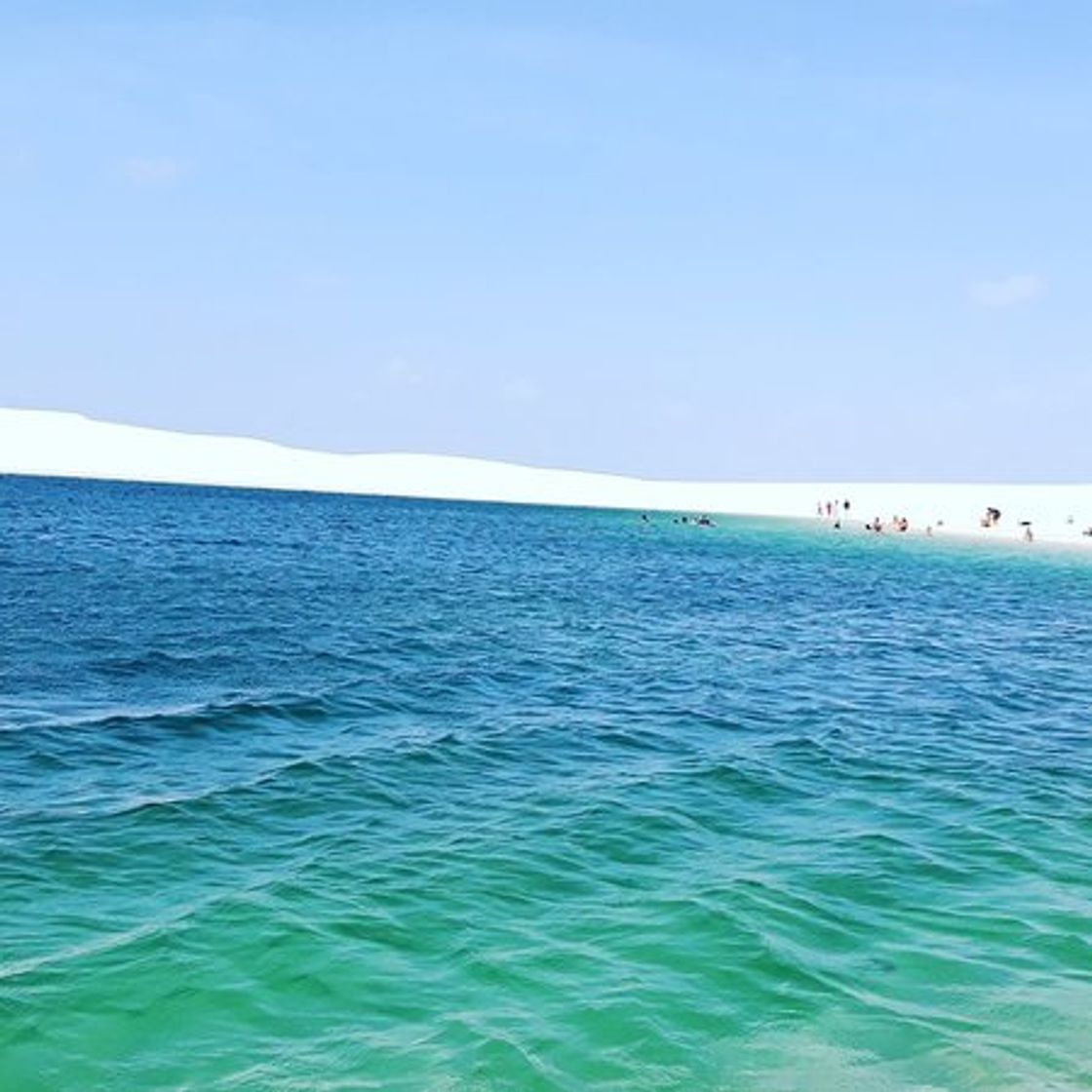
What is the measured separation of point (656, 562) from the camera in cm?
6806

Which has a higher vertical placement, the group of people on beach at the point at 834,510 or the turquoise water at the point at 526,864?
the group of people on beach at the point at 834,510

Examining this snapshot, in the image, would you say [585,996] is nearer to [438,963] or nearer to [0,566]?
[438,963]

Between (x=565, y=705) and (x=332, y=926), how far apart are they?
11.7 m

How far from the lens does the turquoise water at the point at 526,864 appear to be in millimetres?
8484

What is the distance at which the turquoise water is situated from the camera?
8484 mm

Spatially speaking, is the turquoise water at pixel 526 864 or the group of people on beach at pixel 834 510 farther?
the group of people on beach at pixel 834 510

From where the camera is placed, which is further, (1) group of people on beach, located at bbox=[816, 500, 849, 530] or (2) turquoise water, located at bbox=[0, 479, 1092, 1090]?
(1) group of people on beach, located at bbox=[816, 500, 849, 530]

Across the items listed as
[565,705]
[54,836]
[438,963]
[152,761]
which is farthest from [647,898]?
[565,705]

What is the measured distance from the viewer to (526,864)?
12.3 m

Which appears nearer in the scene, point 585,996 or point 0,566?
point 585,996

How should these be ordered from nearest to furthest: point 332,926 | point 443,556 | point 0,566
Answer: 1. point 332,926
2. point 0,566
3. point 443,556

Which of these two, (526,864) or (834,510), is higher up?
(834,510)

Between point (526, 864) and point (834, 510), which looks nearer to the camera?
point (526, 864)

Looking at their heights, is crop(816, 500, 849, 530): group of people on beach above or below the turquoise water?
above
